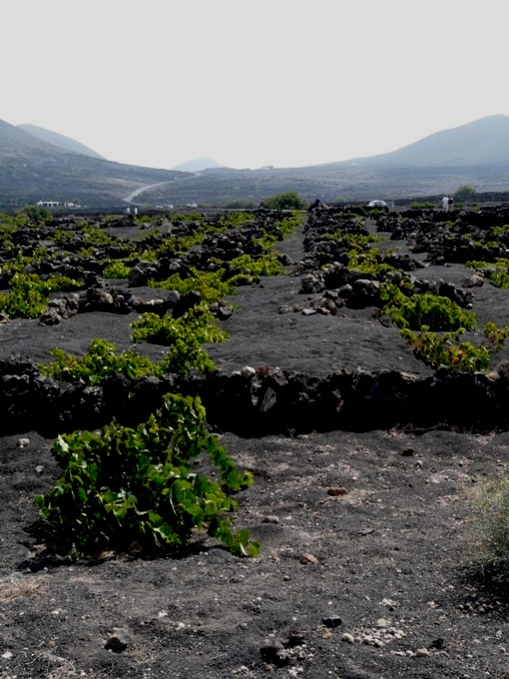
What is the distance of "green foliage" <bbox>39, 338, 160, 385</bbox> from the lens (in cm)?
1005

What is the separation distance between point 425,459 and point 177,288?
39.1 feet

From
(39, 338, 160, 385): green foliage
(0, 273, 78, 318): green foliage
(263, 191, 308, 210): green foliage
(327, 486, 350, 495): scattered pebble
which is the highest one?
(263, 191, 308, 210): green foliage

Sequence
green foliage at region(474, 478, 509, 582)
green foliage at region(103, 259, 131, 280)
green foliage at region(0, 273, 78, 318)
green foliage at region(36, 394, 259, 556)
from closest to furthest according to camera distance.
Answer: green foliage at region(474, 478, 509, 582) → green foliage at region(36, 394, 259, 556) → green foliage at region(0, 273, 78, 318) → green foliage at region(103, 259, 131, 280)

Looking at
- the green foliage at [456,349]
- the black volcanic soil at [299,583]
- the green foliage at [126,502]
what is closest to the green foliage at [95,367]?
the black volcanic soil at [299,583]

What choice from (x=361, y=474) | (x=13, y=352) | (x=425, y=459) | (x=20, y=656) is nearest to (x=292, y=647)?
(x=20, y=656)

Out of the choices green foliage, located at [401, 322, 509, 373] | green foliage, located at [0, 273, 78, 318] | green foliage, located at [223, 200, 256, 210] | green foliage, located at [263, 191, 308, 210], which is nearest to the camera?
green foliage, located at [401, 322, 509, 373]

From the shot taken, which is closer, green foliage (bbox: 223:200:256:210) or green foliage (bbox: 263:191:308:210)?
green foliage (bbox: 263:191:308:210)

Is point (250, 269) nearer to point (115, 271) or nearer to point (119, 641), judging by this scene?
point (115, 271)

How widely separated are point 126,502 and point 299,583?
172 centimetres

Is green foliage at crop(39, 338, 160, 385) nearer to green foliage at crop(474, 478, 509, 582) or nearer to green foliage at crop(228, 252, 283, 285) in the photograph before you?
green foliage at crop(474, 478, 509, 582)

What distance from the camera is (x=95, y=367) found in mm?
10344

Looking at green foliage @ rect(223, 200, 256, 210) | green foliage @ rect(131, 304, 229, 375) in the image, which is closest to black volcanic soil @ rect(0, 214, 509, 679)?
green foliage @ rect(131, 304, 229, 375)

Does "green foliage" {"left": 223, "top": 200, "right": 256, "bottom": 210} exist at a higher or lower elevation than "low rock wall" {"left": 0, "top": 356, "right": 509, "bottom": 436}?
higher

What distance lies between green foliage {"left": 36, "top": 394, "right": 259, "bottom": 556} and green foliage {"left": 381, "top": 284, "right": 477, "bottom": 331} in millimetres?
8373
